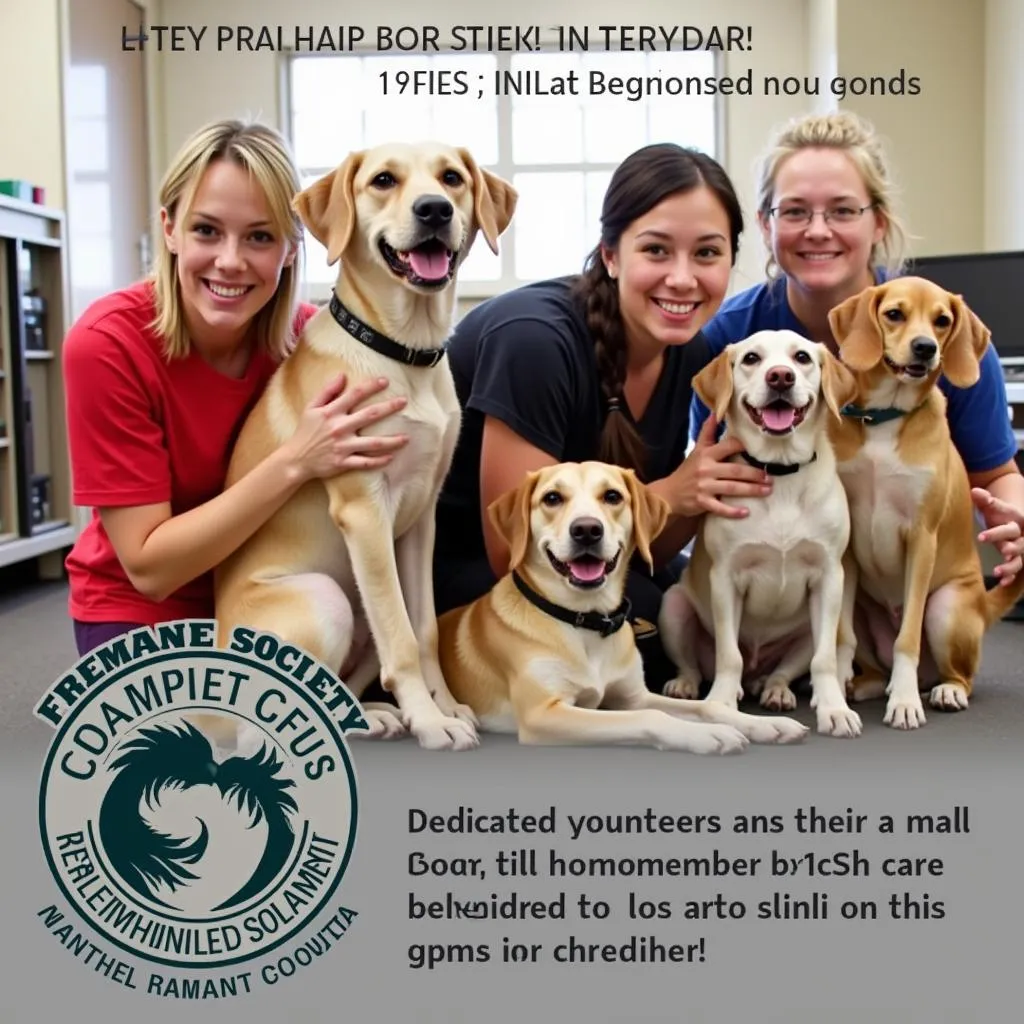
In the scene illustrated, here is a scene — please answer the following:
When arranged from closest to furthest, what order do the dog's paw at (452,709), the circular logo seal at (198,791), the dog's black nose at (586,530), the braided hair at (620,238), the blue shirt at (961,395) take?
the circular logo seal at (198,791) < the dog's black nose at (586,530) < the dog's paw at (452,709) < the braided hair at (620,238) < the blue shirt at (961,395)

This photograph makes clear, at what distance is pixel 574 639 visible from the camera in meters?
1.80

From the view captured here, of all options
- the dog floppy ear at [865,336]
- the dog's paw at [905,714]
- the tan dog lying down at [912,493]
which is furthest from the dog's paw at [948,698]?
the dog floppy ear at [865,336]

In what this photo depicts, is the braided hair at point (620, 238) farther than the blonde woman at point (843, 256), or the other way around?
the blonde woman at point (843, 256)

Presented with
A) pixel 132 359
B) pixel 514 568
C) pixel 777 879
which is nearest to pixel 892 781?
pixel 777 879

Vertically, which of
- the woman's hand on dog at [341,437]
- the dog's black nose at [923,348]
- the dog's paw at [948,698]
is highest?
the dog's black nose at [923,348]

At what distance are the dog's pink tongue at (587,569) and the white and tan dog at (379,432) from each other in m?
0.26

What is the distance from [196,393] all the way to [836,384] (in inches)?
41.6

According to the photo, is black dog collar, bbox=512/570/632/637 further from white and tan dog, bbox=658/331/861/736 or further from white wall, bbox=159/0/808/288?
white wall, bbox=159/0/808/288

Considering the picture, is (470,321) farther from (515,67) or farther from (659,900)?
(659,900)

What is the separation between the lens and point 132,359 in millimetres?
1819

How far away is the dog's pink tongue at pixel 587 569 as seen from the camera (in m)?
1.69

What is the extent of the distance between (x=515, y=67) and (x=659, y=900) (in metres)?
1.06

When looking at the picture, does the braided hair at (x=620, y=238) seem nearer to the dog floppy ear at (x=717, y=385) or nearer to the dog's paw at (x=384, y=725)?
the dog floppy ear at (x=717, y=385)

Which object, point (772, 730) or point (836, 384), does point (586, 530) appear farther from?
point (836, 384)
